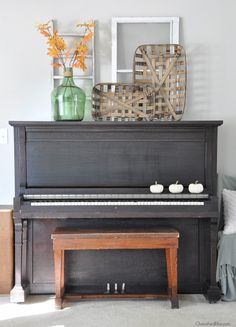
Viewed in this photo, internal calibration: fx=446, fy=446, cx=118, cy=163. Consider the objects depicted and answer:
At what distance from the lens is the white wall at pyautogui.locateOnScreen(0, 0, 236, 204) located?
3.45 metres

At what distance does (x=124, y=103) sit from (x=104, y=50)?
514mm

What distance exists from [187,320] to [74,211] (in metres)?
1.00

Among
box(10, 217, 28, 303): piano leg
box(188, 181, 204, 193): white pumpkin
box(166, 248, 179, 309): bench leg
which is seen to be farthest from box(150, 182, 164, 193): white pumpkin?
box(10, 217, 28, 303): piano leg

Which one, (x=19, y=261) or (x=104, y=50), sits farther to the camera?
(x=104, y=50)

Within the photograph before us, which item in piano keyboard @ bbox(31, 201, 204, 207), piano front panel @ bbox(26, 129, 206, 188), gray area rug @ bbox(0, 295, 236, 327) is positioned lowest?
gray area rug @ bbox(0, 295, 236, 327)

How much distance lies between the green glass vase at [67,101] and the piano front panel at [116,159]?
0.15 metres

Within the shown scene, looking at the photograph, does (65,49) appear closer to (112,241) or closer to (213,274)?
(112,241)

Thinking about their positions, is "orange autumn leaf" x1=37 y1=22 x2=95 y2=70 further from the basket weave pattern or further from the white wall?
the basket weave pattern

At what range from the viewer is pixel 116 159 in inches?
126

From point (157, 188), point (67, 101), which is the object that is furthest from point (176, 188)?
point (67, 101)

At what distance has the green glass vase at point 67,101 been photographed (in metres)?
3.17

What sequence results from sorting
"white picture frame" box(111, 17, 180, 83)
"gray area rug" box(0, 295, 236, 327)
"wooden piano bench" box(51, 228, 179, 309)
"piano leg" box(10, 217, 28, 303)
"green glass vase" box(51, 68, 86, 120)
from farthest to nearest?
"white picture frame" box(111, 17, 180, 83) → "green glass vase" box(51, 68, 86, 120) → "piano leg" box(10, 217, 28, 303) → "wooden piano bench" box(51, 228, 179, 309) → "gray area rug" box(0, 295, 236, 327)

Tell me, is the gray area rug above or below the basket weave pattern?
below

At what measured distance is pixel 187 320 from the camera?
9.16 feet
